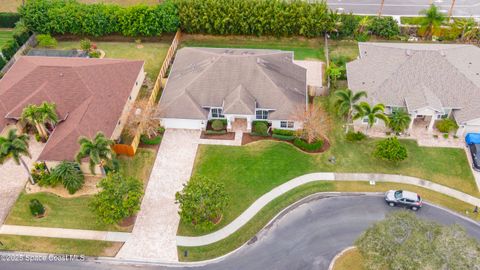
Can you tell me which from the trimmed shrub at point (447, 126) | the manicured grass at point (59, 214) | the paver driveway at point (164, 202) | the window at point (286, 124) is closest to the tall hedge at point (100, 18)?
the paver driveway at point (164, 202)

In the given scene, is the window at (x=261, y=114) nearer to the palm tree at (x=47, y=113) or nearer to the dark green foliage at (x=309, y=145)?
the dark green foliage at (x=309, y=145)

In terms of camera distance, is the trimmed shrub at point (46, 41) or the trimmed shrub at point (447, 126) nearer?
the trimmed shrub at point (447, 126)

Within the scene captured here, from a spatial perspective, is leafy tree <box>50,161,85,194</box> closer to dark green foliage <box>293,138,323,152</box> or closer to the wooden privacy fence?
the wooden privacy fence

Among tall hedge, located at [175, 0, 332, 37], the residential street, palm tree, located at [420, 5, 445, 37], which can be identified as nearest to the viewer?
palm tree, located at [420, 5, 445, 37]

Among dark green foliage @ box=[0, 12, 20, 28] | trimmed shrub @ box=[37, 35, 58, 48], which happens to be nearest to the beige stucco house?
trimmed shrub @ box=[37, 35, 58, 48]

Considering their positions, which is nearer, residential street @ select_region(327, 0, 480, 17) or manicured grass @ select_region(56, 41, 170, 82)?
manicured grass @ select_region(56, 41, 170, 82)
